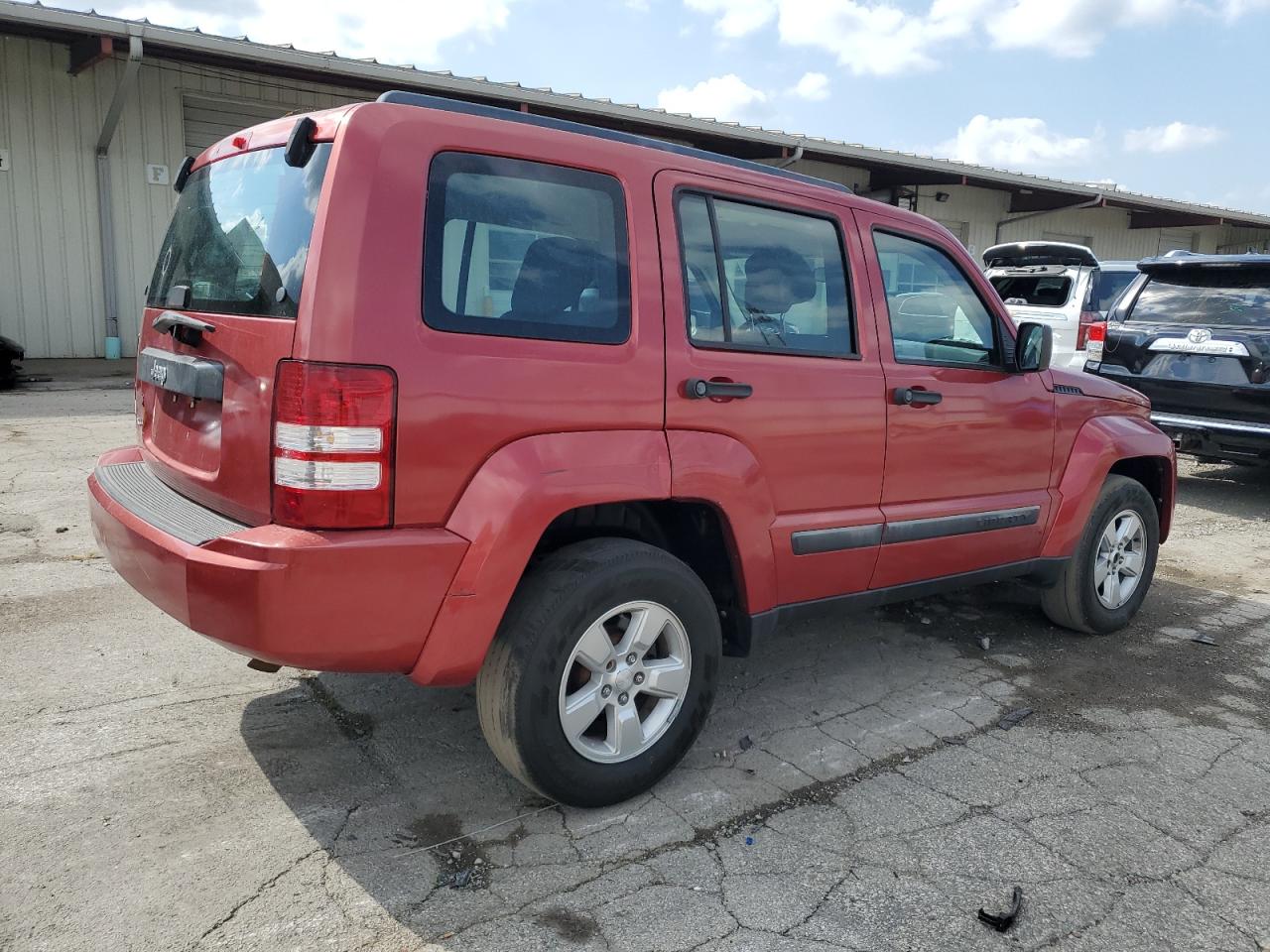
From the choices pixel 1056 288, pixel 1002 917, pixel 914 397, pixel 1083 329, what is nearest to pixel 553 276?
pixel 914 397

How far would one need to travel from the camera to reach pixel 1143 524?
15.3 ft

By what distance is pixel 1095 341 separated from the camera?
8.58m

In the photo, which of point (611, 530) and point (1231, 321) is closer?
point (611, 530)

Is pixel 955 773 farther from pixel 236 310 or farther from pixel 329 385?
pixel 236 310

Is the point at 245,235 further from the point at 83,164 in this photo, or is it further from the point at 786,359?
the point at 83,164

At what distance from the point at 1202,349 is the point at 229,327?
734 centimetres

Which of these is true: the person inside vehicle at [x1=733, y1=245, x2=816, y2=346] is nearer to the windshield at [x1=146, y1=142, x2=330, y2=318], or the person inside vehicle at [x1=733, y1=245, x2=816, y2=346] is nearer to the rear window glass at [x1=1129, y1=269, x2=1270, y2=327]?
the windshield at [x1=146, y1=142, x2=330, y2=318]

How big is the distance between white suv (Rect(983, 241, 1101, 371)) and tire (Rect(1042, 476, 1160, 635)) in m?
4.44

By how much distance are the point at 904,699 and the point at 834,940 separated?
1609 mm

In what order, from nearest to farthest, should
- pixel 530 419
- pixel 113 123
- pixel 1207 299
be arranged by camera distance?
pixel 530 419 → pixel 1207 299 → pixel 113 123

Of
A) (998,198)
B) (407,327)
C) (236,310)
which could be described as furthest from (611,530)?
(998,198)

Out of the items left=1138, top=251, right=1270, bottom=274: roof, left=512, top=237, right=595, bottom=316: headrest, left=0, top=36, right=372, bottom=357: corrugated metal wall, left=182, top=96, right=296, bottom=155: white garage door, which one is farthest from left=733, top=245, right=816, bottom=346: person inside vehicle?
left=0, top=36, right=372, bottom=357: corrugated metal wall

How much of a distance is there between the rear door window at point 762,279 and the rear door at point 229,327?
116cm

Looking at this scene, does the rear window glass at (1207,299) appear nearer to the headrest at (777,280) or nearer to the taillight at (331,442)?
the headrest at (777,280)
